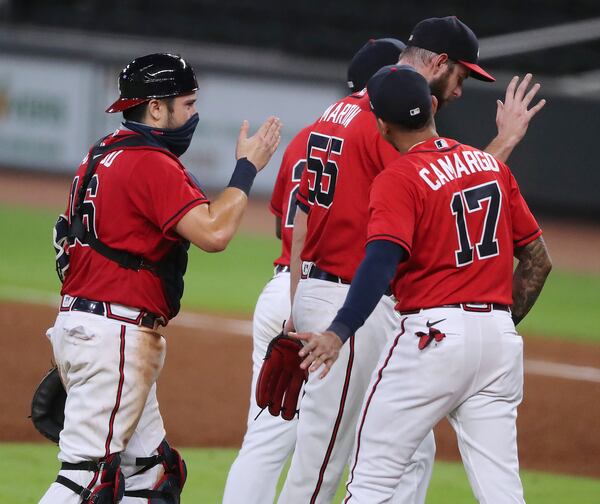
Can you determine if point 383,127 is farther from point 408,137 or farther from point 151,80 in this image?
point 151,80

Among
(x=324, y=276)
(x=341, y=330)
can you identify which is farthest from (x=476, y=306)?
(x=324, y=276)

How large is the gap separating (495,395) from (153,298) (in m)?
1.32

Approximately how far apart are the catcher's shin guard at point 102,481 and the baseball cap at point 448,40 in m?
1.92

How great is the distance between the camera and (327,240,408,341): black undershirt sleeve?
345 centimetres

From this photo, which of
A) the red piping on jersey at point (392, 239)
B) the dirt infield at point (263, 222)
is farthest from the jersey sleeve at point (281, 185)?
the dirt infield at point (263, 222)

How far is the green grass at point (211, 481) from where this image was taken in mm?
5301

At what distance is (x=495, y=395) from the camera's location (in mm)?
3689

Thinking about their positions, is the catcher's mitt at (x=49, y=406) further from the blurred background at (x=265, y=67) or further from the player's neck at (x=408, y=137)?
the blurred background at (x=265, y=67)

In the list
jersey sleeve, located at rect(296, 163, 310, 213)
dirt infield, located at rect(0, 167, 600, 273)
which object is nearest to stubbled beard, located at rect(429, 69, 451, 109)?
jersey sleeve, located at rect(296, 163, 310, 213)

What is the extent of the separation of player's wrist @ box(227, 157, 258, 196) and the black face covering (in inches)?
8.6

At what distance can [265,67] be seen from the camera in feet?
57.2

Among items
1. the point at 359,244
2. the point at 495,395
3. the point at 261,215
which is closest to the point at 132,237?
the point at 359,244

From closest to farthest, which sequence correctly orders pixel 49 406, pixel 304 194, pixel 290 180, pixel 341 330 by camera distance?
1. pixel 341 330
2. pixel 304 194
3. pixel 49 406
4. pixel 290 180

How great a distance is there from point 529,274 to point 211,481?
237 cm
